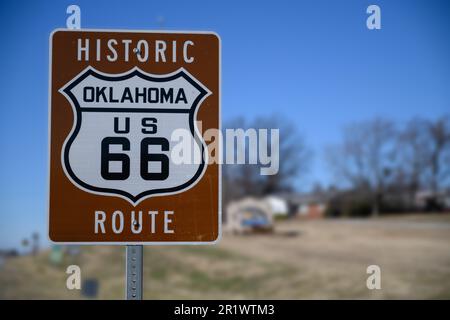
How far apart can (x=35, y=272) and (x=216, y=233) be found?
12015mm

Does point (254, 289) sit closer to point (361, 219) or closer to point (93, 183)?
point (93, 183)

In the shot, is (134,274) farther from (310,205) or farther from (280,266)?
(310,205)

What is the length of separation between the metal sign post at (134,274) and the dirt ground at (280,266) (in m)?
5.95

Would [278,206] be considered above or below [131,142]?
below

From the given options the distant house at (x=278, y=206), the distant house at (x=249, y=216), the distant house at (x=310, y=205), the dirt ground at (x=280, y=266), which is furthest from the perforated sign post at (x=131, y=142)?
the distant house at (x=310, y=205)

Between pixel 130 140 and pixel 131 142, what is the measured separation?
1 cm

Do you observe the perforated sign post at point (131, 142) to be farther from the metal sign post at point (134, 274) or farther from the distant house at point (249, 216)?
the distant house at point (249, 216)

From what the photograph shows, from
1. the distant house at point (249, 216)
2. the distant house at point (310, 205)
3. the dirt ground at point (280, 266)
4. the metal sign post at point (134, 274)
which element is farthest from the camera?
the distant house at point (310, 205)

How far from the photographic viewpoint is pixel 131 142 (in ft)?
7.61

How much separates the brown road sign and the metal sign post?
7 centimetres

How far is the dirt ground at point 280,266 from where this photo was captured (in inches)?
431

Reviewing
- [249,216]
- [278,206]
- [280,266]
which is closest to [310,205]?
[278,206]
